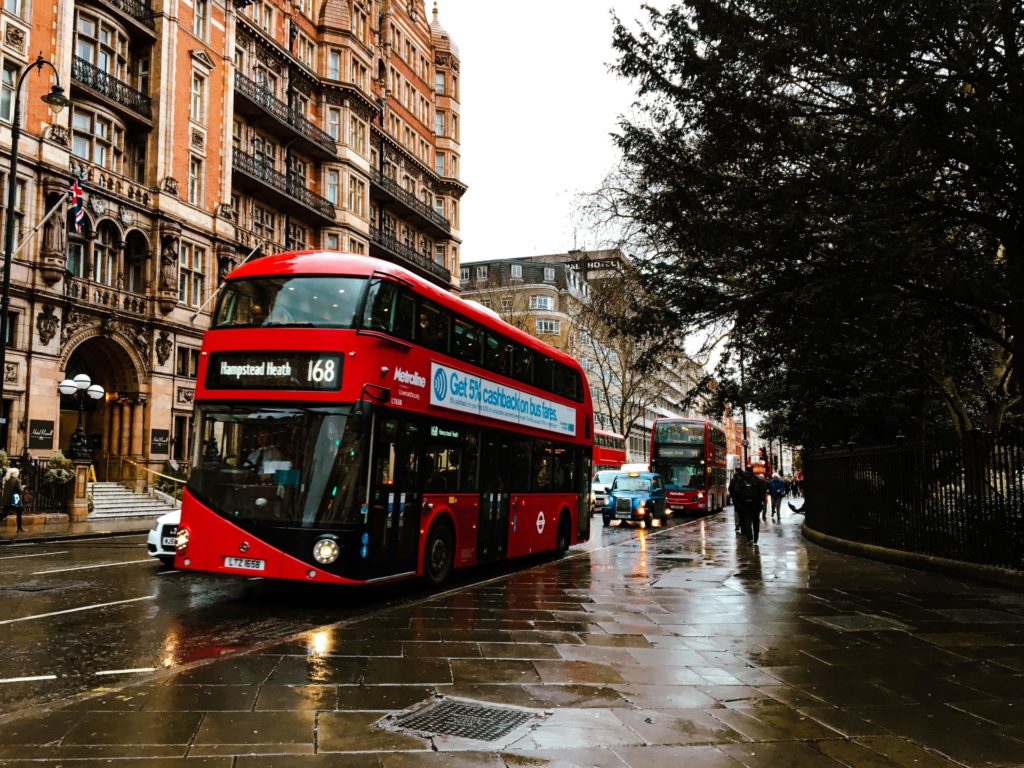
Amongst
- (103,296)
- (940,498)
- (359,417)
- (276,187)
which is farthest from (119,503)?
(940,498)

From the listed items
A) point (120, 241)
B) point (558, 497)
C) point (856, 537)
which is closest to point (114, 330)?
point (120, 241)

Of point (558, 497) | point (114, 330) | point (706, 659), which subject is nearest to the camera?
point (706, 659)

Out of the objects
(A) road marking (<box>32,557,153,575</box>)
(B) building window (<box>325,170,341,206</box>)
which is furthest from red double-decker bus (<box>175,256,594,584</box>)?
(B) building window (<box>325,170,341,206</box>)

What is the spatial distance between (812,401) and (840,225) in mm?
14971

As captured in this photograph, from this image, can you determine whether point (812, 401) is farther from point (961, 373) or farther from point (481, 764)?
point (481, 764)

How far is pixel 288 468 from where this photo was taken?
9859 mm

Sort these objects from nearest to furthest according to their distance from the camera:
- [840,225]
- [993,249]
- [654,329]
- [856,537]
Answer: [840,225]
[654,329]
[993,249]
[856,537]

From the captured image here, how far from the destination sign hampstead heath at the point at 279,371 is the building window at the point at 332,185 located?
115 feet

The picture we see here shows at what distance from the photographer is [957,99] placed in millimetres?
10438

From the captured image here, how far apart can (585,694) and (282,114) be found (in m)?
38.2

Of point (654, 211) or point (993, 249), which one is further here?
point (993, 249)

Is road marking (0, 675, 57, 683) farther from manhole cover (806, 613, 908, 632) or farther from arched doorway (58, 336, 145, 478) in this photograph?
arched doorway (58, 336, 145, 478)

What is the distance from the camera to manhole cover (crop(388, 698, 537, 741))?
17.3 feet

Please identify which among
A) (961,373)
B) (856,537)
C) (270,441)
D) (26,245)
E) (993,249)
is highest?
(26,245)
